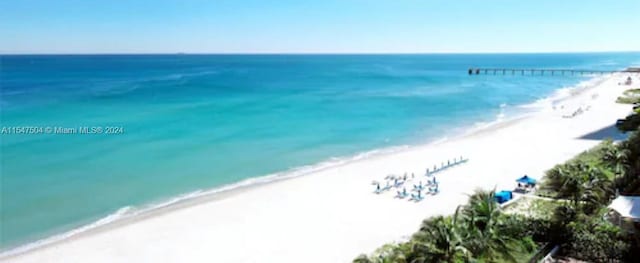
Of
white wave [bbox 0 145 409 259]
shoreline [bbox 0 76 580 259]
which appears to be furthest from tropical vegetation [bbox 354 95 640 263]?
white wave [bbox 0 145 409 259]

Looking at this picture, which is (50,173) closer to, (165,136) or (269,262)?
(165,136)

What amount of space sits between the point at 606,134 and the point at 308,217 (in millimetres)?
26490

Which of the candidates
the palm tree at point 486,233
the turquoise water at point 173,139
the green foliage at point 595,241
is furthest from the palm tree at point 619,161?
the turquoise water at point 173,139

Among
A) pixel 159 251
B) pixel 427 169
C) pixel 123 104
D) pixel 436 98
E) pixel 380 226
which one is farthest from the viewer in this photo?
pixel 436 98

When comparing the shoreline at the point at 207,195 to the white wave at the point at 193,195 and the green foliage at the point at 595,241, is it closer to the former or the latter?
the white wave at the point at 193,195

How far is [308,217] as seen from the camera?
1969 cm

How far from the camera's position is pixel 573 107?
169 ft

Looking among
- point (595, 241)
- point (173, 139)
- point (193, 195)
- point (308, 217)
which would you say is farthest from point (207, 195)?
point (595, 241)

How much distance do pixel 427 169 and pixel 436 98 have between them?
43051mm

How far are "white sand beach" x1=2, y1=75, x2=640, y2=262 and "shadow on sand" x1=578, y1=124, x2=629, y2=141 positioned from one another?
243 cm

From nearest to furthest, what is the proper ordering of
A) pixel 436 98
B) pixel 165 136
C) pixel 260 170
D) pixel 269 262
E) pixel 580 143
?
pixel 269 262 → pixel 260 170 → pixel 580 143 → pixel 165 136 → pixel 436 98

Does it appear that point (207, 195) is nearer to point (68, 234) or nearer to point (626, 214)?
point (68, 234)

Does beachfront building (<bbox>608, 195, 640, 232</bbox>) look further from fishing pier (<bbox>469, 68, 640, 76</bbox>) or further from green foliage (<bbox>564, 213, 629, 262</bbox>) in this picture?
fishing pier (<bbox>469, 68, 640, 76</bbox>)

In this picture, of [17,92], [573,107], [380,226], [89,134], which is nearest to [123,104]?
[89,134]
